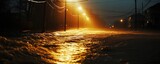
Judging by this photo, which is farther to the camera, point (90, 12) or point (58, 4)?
point (90, 12)

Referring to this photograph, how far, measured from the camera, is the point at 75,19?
112625 millimetres

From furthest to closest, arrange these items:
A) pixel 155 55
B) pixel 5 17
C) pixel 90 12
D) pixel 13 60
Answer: pixel 90 12
pixel 5 17
pixel 155 55
pixel 13 60

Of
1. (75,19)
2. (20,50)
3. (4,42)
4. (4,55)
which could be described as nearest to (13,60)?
(4,55)

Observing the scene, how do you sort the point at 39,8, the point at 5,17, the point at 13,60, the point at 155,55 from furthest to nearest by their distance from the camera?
the point at 39,8, the point at 5,17, the point at 155,55, the point at 13,60

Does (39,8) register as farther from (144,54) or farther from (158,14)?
(144,54)

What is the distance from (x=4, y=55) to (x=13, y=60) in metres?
0.49

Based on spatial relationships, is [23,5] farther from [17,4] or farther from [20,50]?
[20,50]

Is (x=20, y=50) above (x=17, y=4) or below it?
below

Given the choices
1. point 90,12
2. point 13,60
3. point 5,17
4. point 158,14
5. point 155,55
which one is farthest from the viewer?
point 90,12

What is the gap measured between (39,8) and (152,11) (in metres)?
29.4

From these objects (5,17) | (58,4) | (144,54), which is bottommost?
(144,54)

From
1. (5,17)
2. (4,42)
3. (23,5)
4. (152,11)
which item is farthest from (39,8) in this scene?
(4,42)

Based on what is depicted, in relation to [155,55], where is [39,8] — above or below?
above

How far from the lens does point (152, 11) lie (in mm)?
67562
